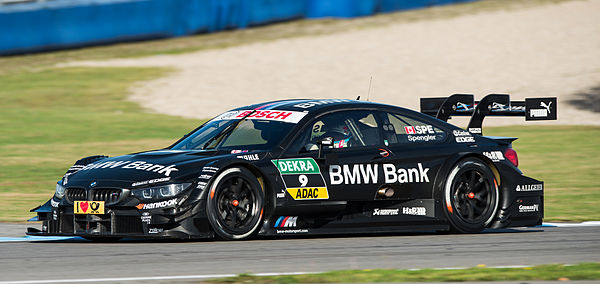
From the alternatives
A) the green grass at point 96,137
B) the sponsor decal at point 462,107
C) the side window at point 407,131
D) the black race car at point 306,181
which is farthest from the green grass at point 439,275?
the green grass at point 96,137

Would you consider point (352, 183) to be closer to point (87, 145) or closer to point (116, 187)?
point (116, 187)

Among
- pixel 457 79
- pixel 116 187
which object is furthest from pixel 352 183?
pixel 457 79

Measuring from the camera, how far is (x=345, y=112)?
362 inches

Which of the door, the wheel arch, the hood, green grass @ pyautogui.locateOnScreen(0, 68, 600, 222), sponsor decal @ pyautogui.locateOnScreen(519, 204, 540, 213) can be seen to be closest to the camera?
the hood

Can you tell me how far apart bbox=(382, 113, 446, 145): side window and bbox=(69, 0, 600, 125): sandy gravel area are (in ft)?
40.5

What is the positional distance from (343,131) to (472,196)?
1.42 metres

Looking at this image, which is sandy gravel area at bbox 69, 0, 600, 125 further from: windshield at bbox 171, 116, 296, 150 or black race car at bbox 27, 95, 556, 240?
windshield at bbox 171, 116, 296, 150

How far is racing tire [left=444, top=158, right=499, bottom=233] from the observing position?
9.20 m

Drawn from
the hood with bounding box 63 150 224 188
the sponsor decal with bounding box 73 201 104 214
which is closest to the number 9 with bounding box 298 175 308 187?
the hood with bounding box 63 150 224 188

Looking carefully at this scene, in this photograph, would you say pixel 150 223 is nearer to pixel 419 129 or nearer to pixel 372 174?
pixel 372 174

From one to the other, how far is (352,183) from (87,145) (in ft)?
33.4

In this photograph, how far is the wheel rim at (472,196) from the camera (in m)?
9.29

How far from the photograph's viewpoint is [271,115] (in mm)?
9156

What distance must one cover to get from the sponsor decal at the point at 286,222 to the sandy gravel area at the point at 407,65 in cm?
1351
